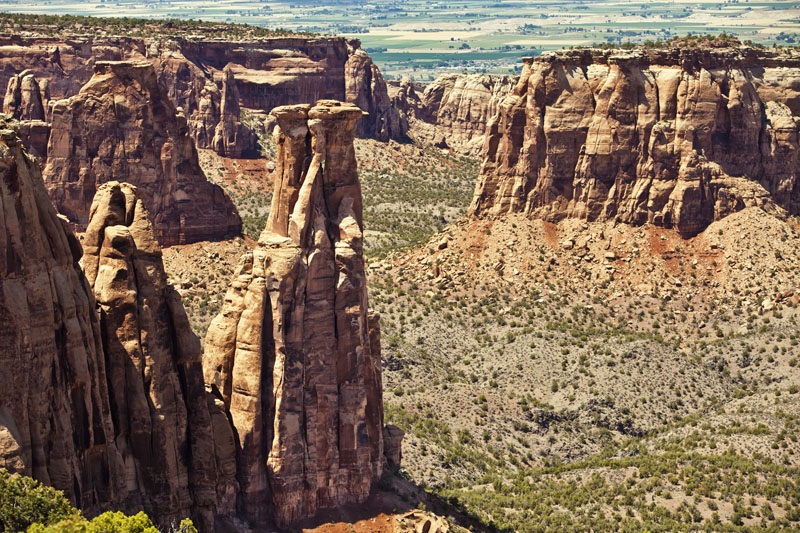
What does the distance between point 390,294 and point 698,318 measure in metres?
24.3

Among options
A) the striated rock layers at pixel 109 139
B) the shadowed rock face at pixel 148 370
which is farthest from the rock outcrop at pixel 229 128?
the shadowed rock face at pixel 148 370

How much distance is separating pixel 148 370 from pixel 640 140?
210 ft

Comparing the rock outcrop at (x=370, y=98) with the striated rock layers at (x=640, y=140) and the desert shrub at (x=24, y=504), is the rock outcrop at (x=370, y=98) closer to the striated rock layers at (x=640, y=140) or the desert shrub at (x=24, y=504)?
the striated rock layers at (x=640, y=140)

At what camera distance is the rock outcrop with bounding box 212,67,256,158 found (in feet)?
502

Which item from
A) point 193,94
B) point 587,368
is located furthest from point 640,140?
point 193,94

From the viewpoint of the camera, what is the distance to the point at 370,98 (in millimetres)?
183000

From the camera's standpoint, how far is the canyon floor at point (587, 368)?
69000mm

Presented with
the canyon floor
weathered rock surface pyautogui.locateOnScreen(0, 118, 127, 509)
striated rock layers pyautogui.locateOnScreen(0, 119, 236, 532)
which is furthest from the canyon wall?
weathered rock surface pyautogui.locateOnScreen(0, 118, 127, 509)

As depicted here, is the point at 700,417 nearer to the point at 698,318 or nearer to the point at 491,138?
the point at 698,318

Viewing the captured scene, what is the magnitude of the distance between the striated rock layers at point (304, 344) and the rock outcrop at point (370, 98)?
401ft

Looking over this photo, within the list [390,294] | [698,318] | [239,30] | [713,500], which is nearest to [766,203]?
[698,318]

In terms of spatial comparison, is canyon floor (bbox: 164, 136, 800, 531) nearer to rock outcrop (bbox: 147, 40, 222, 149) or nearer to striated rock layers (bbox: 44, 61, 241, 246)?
striated rock layers (bbox: 44, 61, 241, 246)

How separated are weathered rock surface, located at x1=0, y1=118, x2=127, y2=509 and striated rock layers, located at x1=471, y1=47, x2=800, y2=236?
215 feet

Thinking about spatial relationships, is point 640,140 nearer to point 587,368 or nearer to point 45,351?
point 587,368
